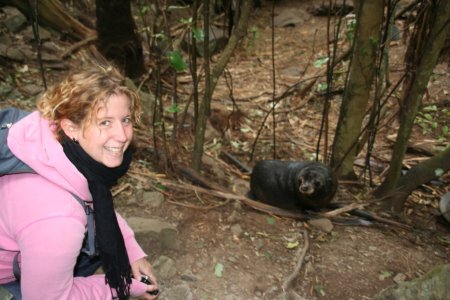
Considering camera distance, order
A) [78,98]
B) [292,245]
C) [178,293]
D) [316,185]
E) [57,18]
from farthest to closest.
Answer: [57,18] < [316,185] < [292,245] < [178,293] < [78,98]

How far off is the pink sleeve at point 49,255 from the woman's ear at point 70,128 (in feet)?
1.15

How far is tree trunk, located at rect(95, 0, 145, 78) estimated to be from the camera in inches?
219

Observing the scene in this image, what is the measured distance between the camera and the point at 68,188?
5.03 ft

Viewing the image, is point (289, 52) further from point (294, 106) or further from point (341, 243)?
point (341, 243)

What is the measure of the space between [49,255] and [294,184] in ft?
9.93

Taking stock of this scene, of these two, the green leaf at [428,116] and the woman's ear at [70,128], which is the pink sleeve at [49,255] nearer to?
the woman's ear at [70,128]

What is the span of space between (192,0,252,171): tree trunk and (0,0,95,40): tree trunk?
12.9 feet

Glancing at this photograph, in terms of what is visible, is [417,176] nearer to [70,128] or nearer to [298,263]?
[298,263]

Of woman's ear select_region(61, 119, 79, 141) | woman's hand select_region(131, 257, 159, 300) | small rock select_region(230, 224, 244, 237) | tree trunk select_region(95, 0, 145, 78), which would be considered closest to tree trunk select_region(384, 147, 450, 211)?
small rock select_region(230, 224, 244, 237)

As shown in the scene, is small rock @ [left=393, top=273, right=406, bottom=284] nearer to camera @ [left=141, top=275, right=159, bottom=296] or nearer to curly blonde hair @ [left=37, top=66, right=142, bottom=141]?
camera @ [left=141, top=275, right=159, bottom=296]

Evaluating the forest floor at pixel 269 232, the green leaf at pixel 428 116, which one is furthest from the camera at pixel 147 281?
the green leaf at pixel 428 116

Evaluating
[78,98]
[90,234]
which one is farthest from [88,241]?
[78,98]

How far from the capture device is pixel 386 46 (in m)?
3.87

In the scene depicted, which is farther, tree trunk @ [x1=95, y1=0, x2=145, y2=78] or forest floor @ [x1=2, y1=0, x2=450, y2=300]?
tree trunk @ [x1=95, y1=0, x2=145, y2=78]
